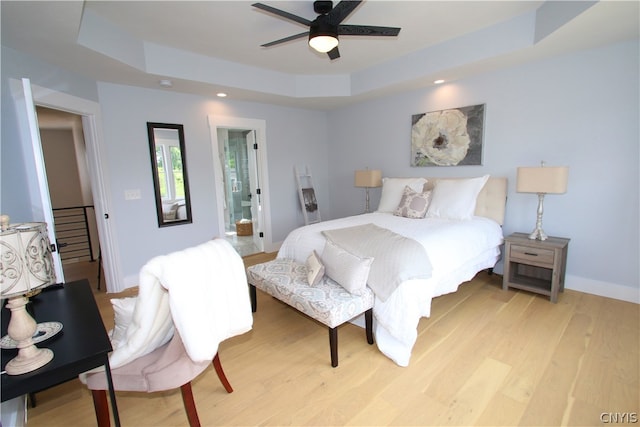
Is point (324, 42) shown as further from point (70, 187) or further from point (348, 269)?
point (70, 187)

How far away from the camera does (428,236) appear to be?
253 centimetres

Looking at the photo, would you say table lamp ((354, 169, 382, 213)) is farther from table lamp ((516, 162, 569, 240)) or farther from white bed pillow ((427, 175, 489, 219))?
table lamp ((516, 162, 569, 240))

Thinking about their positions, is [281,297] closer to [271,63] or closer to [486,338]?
[486,338]

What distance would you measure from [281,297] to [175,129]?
9.05 ft

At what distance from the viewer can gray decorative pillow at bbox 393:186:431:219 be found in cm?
341

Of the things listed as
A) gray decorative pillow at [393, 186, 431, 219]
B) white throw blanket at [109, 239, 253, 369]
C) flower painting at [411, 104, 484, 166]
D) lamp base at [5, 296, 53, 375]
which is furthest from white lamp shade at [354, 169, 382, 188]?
lamp base at [5, 296, 53, 375]

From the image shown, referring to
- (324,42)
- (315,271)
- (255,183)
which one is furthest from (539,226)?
(255,183)

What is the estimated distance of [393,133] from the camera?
4387 mm

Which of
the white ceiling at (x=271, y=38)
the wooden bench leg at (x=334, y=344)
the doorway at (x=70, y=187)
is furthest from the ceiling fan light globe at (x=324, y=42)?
the doorway at (x=70, y=187)

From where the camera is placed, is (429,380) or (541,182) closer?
(429,380)

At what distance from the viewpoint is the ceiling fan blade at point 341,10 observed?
189cm

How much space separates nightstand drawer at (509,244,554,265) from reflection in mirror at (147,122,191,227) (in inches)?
153

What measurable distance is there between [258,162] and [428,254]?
10.4 ft

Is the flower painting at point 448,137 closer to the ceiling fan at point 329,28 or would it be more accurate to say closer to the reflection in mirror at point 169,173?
the ceiling fan at point 329,28
